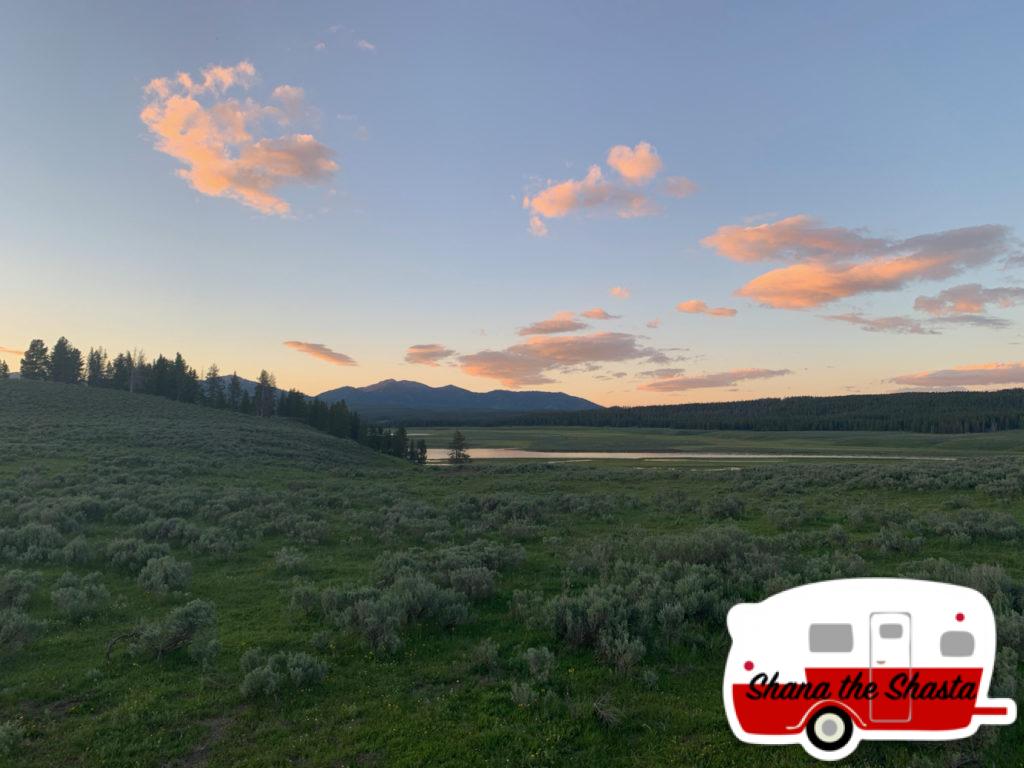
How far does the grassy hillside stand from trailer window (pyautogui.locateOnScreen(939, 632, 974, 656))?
120cm

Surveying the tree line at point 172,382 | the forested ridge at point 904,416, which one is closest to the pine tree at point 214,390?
the tree line at point 172,382

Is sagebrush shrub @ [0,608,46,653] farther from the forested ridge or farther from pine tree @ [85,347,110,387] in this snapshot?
the forested ridge

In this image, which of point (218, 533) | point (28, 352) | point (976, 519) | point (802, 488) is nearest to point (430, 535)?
point (218, 533)

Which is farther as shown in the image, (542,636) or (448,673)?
(542,636)

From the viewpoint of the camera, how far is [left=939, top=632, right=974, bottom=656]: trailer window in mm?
5910

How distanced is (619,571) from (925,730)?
7245 millimetres

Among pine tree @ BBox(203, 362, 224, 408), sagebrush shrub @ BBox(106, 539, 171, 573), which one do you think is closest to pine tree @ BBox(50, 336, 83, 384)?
pine tree @ BBox(203, 362, 224, 408)

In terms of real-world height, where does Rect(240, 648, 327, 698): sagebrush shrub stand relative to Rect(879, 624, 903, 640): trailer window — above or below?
below

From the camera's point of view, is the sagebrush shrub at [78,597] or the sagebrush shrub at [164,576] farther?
the sagebrush shrub at [164,576]

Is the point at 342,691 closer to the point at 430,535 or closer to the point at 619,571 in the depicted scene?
the point at 619,571

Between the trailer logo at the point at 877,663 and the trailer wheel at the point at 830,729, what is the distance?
0.01 m

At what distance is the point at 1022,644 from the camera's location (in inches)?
332

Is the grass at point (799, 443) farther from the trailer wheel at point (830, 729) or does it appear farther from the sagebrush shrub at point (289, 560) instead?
the trailer wheel at point (830, 729)

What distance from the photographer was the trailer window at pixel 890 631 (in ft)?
19.6
